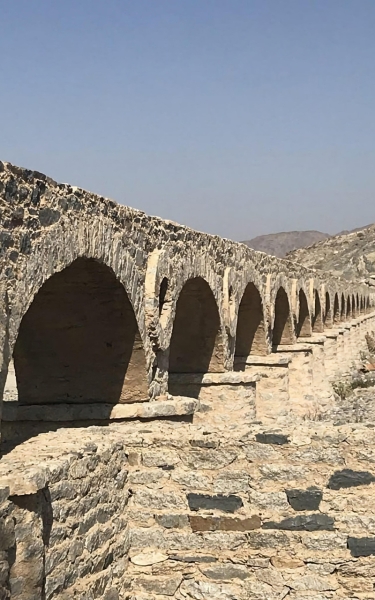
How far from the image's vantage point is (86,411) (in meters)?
6.95

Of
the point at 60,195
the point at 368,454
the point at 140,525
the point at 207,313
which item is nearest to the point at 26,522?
the point at 140,525

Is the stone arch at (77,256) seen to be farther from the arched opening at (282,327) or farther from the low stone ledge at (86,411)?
the arched opening at (282,327)

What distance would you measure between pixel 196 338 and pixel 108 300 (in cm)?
358

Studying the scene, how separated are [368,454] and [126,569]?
5.65 ft

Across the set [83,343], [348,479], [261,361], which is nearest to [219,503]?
[348,479]

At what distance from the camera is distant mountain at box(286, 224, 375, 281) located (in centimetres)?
4691

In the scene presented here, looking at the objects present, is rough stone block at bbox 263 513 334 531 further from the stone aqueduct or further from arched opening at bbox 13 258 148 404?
arched opening at bbox 13 258 148 404

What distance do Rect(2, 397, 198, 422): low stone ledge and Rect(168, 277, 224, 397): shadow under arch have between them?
2922 mm

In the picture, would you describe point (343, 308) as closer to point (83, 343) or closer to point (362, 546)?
point (83, 343)

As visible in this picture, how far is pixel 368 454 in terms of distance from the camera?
13.7 ft

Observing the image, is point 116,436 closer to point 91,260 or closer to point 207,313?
point 91,260

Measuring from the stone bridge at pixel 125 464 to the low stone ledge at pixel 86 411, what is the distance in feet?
0.05

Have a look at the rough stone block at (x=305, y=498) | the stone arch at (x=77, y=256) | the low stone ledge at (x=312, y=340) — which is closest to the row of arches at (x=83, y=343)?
the stone arch at (x=77, y=256)

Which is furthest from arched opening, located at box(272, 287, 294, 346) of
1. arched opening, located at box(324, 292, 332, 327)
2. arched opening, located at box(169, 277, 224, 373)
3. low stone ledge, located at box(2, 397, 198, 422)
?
low stone ledge, located at box(2, 397, 198, 422)
